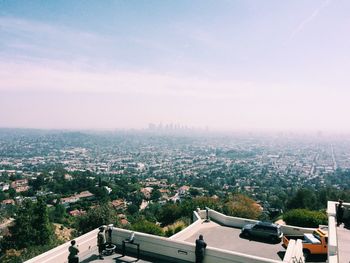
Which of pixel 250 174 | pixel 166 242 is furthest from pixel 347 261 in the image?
pixel 250 174

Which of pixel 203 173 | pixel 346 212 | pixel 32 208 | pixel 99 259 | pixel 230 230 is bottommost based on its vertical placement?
pixel 203 173

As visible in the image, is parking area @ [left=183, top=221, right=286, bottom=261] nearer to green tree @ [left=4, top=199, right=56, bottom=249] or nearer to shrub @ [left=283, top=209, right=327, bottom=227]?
shrub @ [left=283, top=209, right=327, bottom=227]

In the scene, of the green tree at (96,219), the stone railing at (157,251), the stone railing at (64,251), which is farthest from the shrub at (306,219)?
the green tree at (96,219)

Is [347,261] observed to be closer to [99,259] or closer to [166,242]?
[166,242]

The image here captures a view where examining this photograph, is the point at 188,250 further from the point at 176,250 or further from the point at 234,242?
the point at 234,242

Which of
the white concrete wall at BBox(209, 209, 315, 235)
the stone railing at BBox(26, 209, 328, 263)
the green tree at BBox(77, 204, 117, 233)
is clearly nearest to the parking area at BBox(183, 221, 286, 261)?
the white concrete wall at BBox(209, 209, 315, 235)

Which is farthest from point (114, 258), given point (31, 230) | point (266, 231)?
point (31, 230)
